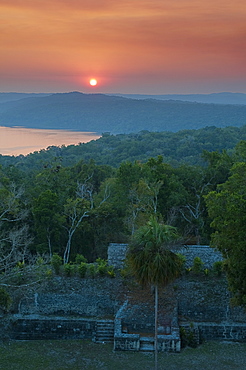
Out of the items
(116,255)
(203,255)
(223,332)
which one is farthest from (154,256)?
(203,255)

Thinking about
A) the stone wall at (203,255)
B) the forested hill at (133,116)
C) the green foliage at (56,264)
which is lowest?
the green foliage at (56,264)

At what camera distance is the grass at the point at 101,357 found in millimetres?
11398

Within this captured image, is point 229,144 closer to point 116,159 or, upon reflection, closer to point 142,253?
point 116,159

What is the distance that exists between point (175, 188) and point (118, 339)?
39.4 feet

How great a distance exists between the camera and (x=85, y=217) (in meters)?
21.9

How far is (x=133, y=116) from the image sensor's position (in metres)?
169

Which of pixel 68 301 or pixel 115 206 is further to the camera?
pixel 115 206

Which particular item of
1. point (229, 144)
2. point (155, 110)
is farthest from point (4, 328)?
point (155, 110)

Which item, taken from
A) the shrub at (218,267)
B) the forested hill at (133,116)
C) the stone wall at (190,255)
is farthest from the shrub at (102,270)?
the forested hill at (133,116)

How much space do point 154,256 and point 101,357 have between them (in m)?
A: 3.78

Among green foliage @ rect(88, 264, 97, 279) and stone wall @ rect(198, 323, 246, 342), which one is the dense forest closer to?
green foliage @ rect(88, 264, 97, 279)

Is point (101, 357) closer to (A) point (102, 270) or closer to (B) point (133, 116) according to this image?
(A) point (102, 270)

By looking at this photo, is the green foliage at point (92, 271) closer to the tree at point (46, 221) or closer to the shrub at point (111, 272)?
the shrub at point (111, 272)

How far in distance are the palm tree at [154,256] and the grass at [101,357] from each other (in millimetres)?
2752
